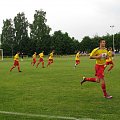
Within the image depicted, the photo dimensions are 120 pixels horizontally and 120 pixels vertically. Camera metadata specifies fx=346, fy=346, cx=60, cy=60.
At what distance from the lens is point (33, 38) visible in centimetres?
11362

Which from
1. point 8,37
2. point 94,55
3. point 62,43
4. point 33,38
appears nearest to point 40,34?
point 33,38

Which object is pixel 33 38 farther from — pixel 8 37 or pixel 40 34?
pixel 8 37

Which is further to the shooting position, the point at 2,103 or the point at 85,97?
the point at 85,97

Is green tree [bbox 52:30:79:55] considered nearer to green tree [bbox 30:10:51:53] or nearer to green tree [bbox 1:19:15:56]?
green tree [bbox 30:10:51:53]

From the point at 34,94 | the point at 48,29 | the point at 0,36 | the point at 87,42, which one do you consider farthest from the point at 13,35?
the point at 34,94

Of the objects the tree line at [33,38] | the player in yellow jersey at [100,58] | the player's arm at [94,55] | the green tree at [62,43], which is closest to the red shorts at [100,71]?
the player in yellow jersey at [100,58]

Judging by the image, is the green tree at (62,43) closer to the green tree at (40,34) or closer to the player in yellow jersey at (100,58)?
the green tree at (40,34)

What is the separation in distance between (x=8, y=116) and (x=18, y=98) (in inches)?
125

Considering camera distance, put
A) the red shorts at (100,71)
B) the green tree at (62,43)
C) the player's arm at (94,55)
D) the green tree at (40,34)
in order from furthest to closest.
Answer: the green tree at (62,43)
the green tree at (40,34)
the red shorts at (100,71)
the player's arm at (94,55)

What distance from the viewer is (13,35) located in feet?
375

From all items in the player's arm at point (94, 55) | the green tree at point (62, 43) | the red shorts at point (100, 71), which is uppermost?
the green tree at point (62, 43)

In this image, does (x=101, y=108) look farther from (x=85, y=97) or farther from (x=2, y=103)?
(x=2, y=103)

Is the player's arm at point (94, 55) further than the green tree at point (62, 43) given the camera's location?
No

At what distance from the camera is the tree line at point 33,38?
110875 millimetres
